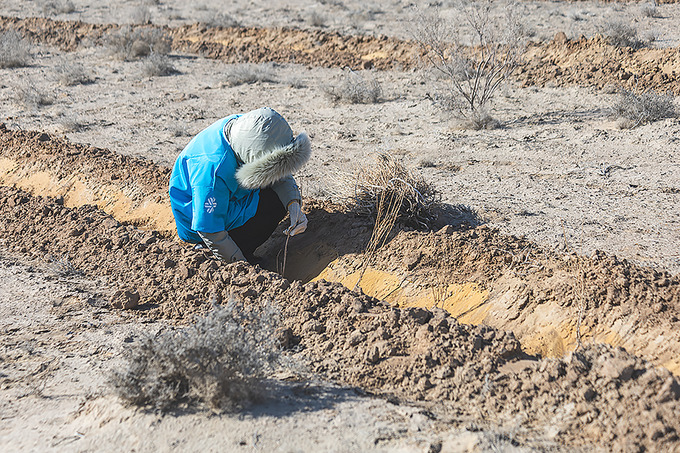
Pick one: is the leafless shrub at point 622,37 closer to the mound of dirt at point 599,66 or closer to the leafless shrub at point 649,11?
the mound of dirt at point 599,66

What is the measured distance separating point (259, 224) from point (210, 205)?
81 centimetres

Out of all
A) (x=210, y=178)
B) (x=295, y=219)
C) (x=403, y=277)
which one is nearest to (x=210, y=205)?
(x=210, y=178)

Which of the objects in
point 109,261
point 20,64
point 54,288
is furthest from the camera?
point 20,64

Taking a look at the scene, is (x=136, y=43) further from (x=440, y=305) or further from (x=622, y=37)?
(x=440, y=305)

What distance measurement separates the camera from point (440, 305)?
4.39 metres

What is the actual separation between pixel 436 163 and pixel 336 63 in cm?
617

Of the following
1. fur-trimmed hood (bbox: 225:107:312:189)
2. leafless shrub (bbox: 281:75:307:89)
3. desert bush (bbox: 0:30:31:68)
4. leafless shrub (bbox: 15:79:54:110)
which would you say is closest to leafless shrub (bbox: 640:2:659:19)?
leafless shrub (bbox: 281:75:307:89)

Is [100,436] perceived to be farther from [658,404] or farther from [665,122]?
[665,122]

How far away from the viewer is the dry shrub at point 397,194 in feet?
16.5

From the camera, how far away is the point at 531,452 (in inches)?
96.0

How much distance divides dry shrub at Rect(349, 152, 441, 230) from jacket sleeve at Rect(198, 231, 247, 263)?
1.20 meters

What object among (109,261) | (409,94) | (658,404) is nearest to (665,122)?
(409,94)

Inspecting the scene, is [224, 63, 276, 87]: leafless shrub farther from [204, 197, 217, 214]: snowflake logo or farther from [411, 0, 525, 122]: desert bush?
[204, 197, 217, 214]: snowflake logo

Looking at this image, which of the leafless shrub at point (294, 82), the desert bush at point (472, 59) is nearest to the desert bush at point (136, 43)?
the leafless shrub at point (294, 82)
